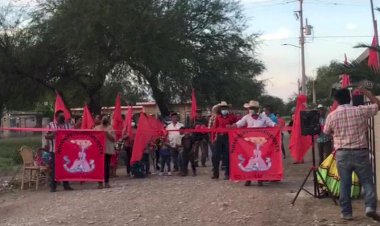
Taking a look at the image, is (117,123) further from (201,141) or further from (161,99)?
(161,99)

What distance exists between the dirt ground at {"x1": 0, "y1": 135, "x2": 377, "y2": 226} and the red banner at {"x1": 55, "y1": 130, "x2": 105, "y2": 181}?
A: 1.16ft

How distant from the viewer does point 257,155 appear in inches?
470

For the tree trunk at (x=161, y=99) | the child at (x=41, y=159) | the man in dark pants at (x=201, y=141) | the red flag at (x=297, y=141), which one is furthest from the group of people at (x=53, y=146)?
the tree trunk at (x=161, y=99)

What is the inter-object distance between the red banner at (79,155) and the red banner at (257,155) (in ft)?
9.68

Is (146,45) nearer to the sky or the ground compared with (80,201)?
nearer to the sky

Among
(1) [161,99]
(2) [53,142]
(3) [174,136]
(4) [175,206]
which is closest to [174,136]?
(3) [174,136]

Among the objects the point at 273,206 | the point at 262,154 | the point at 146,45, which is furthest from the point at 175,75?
the point at 273,206

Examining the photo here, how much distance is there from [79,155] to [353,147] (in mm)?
6590

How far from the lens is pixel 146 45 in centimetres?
2502

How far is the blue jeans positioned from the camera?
8070mm

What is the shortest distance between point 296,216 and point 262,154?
317cm

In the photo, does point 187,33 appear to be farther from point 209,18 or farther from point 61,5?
point 61,5

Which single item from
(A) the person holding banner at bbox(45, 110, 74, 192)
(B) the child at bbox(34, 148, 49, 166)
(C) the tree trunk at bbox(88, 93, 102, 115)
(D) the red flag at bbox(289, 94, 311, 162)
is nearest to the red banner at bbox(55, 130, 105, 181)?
(A) the person holding banner at bbox(45, 110, 74, 192)

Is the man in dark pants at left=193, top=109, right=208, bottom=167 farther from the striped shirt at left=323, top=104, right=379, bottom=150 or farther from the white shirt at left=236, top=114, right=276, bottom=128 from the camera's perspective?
the striped shirt at left=323, top=104, right=379, bottom=150
